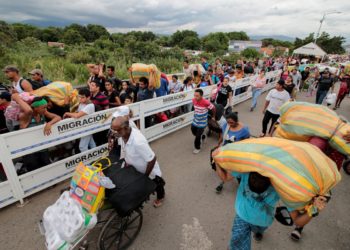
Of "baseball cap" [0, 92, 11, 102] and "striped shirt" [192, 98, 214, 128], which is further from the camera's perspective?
"striped shirt" [192, 98, 214, 128]

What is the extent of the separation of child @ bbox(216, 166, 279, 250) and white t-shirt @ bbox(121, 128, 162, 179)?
0.96 metres

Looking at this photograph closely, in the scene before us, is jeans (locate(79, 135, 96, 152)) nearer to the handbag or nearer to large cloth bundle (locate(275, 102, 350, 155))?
the handbag

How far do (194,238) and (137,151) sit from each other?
1.56 metres

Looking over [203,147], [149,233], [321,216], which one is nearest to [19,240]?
[149,233]

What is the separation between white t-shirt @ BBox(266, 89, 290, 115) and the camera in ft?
17.0

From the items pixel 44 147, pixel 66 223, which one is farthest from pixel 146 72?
pixel 66 223

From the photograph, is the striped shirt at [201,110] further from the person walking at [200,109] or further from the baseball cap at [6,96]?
the baseball cap at [6,96]

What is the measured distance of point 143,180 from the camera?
2.48 metres

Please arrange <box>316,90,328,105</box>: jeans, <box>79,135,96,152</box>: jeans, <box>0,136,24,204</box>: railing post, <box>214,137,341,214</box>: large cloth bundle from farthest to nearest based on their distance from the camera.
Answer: <box>316,90,328,105</box>: jeans → <box>79,135,96,152</box>: jeans → <box>0,136,24,204</box>: railing post → <box>214,137,341,214</box>: large cloth bundle

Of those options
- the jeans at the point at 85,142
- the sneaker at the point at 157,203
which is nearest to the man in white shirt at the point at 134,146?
the sneaker at the point at 157,203

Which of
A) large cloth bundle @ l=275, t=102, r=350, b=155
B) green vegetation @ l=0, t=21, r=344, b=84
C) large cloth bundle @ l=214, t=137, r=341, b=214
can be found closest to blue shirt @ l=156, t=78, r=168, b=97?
large cloth bundle @ l=275, t=102, r=350, b=155

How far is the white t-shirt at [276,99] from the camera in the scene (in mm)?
5191

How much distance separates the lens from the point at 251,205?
2.11 metres

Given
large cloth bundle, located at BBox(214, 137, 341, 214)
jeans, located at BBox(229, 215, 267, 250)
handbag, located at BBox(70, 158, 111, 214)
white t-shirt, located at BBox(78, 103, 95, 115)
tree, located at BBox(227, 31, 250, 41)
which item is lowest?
jeans, located at BBox(229, 215, 267, 250)
